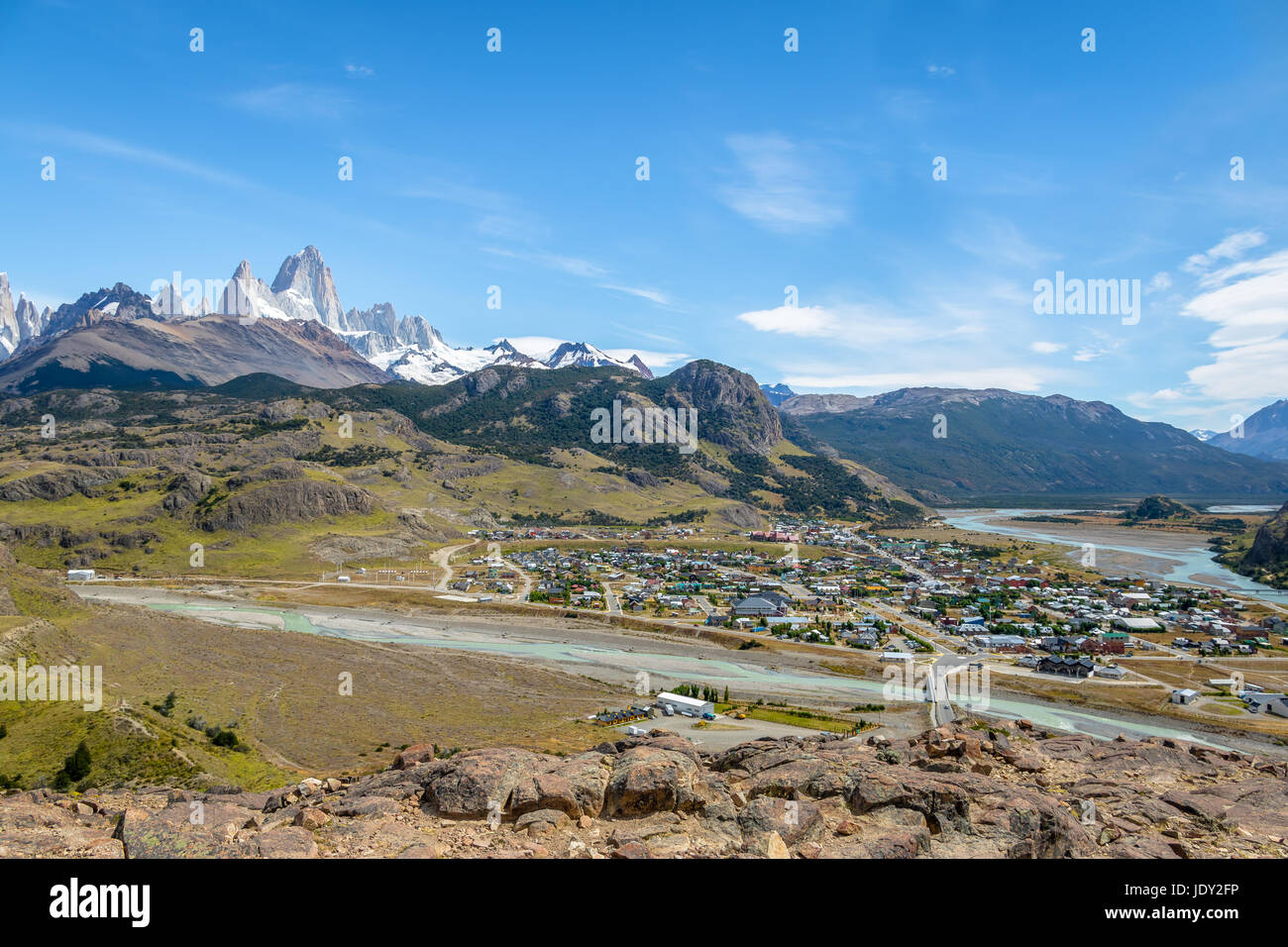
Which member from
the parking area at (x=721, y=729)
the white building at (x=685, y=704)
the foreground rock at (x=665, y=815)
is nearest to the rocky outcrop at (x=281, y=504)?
the white building at (x=685, y=704)

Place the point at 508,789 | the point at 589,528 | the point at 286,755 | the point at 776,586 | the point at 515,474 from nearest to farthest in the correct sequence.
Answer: the point at 508,789, the point at 286,755, the point at 776,586, the point at 589,528, the point at 515,474

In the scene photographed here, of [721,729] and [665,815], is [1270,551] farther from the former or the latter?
[665,815]

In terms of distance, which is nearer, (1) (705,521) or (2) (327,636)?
(2) (327,636)

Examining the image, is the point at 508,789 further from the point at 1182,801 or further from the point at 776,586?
the point at 776,586

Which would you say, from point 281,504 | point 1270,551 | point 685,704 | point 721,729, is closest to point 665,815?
point 721,729

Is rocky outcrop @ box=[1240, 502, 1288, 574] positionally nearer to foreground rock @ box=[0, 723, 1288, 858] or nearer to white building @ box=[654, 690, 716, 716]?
white building @ box=[654, 690, 716, 716]

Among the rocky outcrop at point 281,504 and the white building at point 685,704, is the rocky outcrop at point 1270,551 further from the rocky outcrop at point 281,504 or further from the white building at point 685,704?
the rocky outcrop at point 281,504

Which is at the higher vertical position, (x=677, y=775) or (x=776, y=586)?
(x=677, y=775)

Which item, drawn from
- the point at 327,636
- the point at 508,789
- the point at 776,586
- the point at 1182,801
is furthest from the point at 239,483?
the point at 1182,801
